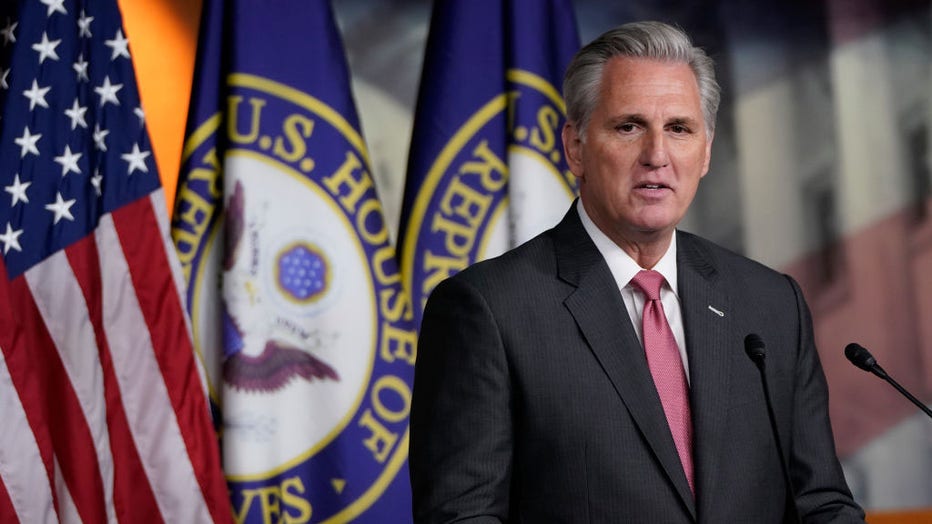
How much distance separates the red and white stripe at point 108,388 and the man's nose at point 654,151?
6.16 feet

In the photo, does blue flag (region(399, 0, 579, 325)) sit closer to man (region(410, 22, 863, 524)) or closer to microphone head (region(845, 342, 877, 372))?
man (region(410, 22, 863, 524))

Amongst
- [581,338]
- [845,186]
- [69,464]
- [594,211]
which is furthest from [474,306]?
[845,186]

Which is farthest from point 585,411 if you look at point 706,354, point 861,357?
point 861,357

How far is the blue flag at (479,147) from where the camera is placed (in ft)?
11.4

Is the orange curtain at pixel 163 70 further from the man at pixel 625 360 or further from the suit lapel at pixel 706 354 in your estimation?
the suit lapel at pixel 706 354

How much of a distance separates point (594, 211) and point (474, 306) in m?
0.28

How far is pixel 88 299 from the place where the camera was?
3.09m

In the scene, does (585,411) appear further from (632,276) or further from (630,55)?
(630,55)

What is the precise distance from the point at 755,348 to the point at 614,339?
20 centimetres

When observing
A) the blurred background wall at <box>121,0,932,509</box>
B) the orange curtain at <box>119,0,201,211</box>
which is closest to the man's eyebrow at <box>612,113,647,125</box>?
the blurred background wall at <box>121,0,932,509</box>

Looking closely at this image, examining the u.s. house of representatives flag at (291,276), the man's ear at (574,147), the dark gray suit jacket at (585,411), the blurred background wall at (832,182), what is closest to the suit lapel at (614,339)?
the dark gray suit jacket at (585,411)

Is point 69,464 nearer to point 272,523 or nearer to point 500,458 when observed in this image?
point 272,523

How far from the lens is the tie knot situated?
1691 mm

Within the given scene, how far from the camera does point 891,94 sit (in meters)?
3.65
